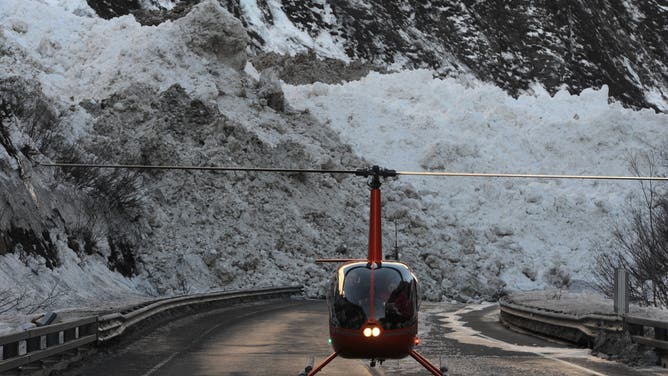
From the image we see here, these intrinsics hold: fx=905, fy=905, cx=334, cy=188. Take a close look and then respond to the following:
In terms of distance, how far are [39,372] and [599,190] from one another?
4738 cm

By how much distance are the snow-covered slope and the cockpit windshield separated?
55.2 feet

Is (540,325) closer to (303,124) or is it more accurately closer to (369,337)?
(369,337)

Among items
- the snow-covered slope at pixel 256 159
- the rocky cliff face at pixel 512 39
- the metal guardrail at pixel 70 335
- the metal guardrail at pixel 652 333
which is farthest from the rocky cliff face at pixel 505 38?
the metal guardrail at pixel 652 333

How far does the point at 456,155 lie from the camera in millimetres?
58531

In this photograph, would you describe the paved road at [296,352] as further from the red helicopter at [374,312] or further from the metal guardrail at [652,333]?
the red helicopter at [374,312]

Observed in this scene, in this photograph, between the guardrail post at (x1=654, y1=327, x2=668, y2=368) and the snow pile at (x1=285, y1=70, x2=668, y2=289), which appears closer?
the guardrail post at (x1=654, y1=327, x2=668, y2=368)

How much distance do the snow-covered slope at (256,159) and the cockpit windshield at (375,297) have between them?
16833 millimetres

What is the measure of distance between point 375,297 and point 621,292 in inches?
300

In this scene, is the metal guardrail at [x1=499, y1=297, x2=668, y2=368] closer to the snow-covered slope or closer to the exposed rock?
the snow-covered slope

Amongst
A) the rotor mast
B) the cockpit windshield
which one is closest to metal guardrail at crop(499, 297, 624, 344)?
the rotor mast

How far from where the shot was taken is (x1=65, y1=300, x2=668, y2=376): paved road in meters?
14.4

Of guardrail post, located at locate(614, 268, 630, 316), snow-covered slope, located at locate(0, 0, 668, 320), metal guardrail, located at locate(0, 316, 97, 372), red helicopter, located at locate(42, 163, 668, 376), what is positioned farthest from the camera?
snow-covered slope, located at locate(0, 0, 668, 320)

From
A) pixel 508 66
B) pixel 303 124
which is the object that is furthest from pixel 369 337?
pixel 508 66

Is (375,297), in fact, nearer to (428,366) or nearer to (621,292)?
(428,366)
